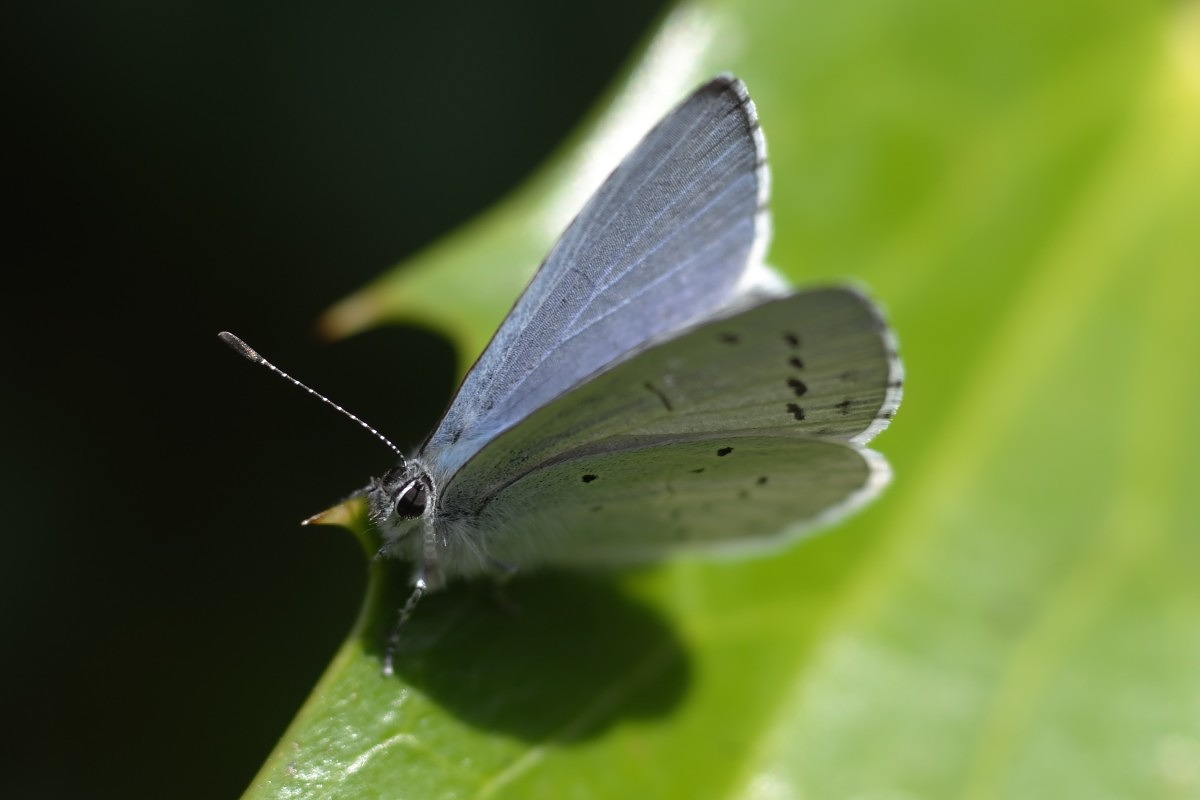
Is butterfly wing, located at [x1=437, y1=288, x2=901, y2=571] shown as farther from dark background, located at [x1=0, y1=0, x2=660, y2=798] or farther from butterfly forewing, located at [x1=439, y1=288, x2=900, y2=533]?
dark background, located at [x1=0, y1=0, x2=660, y2=798]

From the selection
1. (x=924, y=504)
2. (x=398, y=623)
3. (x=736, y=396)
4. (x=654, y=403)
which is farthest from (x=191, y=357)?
(x=924, y=504)

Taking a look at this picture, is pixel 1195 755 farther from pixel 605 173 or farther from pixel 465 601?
pixel 605 173

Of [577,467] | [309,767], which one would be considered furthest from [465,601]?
[309,767]

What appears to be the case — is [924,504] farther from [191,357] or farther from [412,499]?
[191,357]

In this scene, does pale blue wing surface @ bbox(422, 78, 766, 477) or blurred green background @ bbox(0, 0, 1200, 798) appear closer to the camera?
pale blue wing surface @ bbox(422, 78, 766, 477)

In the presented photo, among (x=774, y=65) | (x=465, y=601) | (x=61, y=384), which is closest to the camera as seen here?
(x=465, y=601)

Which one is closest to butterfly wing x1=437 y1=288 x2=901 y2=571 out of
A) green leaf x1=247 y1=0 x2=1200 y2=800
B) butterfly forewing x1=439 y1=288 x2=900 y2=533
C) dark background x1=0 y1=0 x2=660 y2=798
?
butterfly forewing x1=439 y1=288 x2=900 y2=533

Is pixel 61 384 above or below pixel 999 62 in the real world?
above
